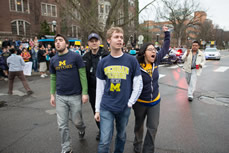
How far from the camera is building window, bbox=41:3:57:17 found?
33.5 metres

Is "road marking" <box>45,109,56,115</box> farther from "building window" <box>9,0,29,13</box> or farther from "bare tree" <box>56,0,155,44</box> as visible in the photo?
"building window" <box>9,0,29,13</box>

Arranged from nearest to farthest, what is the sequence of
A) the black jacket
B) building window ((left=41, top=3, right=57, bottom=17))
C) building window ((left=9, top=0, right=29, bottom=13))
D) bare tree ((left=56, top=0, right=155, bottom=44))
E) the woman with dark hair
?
the woman with dark hair → the black jacket → bare tree ((left=56, top=0, right=155, bottom=44)) → building window ((left=9, top=0, right=29, bottom=13)) → building window ((left=41, top=3, right=57, bottom=17))

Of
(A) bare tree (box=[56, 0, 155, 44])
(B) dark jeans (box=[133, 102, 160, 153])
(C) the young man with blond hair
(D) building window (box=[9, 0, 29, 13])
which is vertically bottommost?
(B) dark jeans (box=[133, 102, 160, 153])

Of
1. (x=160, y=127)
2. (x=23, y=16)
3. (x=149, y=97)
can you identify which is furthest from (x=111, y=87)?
(x=23, y=16)

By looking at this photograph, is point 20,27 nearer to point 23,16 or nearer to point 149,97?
point 23,16

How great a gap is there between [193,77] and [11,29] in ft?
104

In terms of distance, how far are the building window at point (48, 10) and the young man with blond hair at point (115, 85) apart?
118 ft

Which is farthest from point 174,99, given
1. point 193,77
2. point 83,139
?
point 83,139

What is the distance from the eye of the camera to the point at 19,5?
98.8ft

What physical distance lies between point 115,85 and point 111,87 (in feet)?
0.20

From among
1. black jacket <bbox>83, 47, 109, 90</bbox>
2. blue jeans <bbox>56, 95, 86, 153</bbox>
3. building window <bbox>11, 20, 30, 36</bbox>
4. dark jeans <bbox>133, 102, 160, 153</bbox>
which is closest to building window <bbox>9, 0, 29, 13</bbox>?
building window <bbox>11, 20, 30, 36</bbox>

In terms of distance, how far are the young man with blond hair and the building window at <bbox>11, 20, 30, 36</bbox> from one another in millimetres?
33181

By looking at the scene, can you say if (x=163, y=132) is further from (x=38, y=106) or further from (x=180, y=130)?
(x=38, y=106)

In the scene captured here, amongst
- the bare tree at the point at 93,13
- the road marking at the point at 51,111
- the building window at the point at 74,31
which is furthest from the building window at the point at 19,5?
the road marking at the point at 51,111
